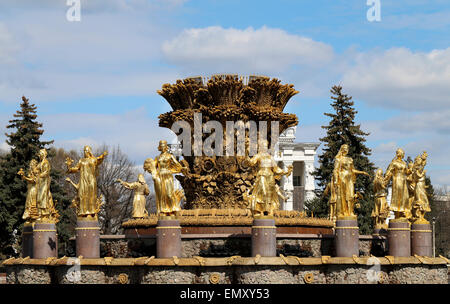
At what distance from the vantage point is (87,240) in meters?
20.8

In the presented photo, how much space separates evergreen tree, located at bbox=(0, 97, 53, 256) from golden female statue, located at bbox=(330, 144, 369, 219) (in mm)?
19910

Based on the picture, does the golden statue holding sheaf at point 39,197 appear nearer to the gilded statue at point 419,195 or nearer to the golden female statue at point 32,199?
the golden female statue at point 32,199

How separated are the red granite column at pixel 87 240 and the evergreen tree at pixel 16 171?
17.2 meters

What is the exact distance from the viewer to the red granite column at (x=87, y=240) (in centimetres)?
2070

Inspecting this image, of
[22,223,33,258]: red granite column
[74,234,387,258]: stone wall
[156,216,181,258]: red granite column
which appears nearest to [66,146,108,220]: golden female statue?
[74,234,387,258]: stone wall

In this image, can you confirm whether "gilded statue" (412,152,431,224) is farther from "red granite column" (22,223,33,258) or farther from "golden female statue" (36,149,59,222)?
Answer: "red granite column" (22,223,33,258)

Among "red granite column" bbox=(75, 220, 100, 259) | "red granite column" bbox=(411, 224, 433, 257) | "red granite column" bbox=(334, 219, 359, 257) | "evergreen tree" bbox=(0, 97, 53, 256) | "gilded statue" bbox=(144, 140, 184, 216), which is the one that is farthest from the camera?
"evergreen tree" bbox=(0, 97, 53, 256)

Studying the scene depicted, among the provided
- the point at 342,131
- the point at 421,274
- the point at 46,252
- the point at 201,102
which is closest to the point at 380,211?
the point at 421,274

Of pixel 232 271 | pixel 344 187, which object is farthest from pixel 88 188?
pixel 344 187

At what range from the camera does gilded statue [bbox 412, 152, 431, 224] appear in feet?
73.0

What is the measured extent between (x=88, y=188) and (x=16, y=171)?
17924mm

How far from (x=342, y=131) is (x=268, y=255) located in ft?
73.9

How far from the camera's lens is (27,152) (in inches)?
1524

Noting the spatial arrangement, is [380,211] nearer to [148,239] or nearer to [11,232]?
[148,239]
